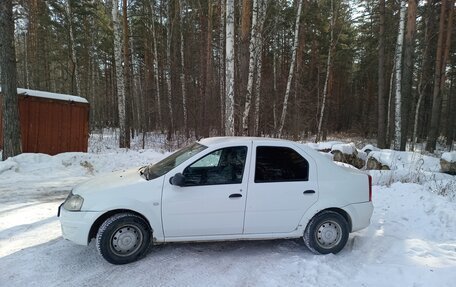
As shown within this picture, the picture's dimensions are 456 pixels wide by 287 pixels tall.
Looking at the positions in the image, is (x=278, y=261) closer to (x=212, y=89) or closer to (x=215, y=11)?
(x=212, y=89)

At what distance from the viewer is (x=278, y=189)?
4.33 m

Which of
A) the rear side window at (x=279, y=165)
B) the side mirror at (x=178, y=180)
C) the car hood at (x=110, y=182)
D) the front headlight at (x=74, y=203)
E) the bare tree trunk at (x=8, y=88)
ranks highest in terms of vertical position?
the bare tree trunk at (x=8, y=88)

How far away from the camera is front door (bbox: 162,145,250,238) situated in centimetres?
413

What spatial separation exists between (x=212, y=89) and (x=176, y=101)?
316 cm

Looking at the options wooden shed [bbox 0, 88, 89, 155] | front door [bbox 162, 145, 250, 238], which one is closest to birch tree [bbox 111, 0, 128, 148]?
wooden shed [bbox 0, 88, 89, 155]

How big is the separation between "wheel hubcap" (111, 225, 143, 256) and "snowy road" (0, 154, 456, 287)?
20 cm

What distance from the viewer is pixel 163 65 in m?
25.4

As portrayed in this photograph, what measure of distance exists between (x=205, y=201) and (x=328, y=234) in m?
1.87

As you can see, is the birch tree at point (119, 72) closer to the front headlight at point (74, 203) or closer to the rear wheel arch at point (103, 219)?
the front headlight at point (74, 203)

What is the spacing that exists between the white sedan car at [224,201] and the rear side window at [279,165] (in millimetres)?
14

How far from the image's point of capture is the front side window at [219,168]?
13.9 ft

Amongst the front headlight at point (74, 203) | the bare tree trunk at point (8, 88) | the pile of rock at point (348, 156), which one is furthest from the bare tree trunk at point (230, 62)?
the bare tree trunk at point (8, 88)

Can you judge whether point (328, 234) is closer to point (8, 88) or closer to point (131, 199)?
point (131, 199)

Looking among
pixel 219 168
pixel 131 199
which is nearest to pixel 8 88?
pixel 131 199
